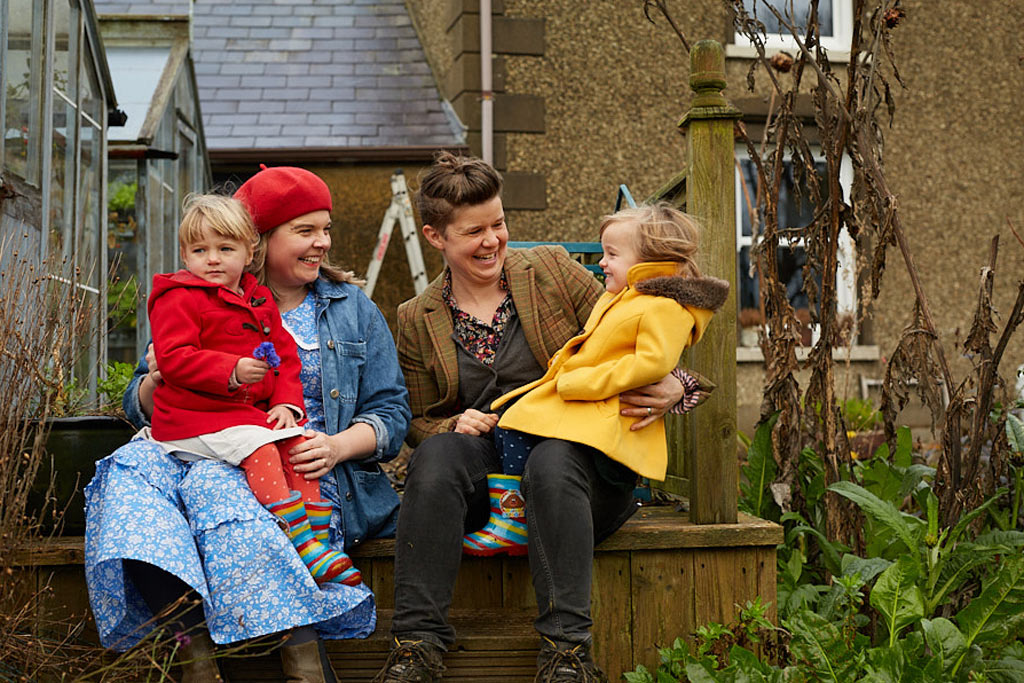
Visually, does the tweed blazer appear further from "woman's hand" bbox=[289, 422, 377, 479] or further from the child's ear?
"woman's hand" bbox=[289, 422, 377, 479]

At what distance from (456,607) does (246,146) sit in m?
6.01

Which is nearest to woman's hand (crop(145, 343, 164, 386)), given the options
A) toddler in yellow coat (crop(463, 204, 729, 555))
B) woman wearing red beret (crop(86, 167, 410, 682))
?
woman wearing red beret (crop(86, 167, 410, 682))

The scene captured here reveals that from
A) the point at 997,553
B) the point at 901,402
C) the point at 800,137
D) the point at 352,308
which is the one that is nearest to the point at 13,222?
the point at 352,308

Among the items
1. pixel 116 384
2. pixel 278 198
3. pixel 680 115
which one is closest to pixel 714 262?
pixel 278 198

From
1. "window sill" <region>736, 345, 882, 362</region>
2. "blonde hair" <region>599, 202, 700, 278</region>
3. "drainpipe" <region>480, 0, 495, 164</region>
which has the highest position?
"drainpipe" <region>480, 0, 495, 164</region>

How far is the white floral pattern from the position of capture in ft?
7.89

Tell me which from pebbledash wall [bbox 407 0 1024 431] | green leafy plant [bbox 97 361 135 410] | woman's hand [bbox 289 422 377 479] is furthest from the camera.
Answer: pebbledash wall [bbox 407 0 1024 431]

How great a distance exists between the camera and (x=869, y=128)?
12.3ft

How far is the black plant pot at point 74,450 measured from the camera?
288cm

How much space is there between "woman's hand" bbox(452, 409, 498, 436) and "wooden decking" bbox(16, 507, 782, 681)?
1.20 feet

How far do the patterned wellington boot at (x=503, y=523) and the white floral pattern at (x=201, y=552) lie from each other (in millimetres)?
360

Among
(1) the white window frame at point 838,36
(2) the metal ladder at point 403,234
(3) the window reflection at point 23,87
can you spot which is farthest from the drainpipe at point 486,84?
(3) the window reflection at point 23,87

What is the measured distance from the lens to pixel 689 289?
2627 mm

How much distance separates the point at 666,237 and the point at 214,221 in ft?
3.85
